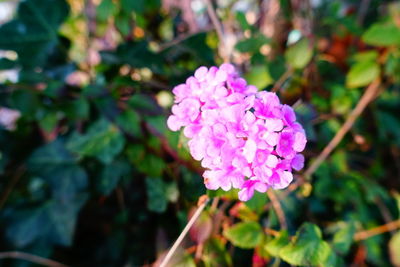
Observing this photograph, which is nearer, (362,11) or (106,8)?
(106,8)

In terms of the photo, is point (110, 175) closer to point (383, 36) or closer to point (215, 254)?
point (215, 254)

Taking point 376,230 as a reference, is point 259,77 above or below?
above

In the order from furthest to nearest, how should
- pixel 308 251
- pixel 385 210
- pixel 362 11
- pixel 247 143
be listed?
pixel 362 11 → pixel 385 210 → pixel 308 251 → pixel 247 143

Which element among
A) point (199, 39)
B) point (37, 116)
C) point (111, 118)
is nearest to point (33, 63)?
point (37, 116)

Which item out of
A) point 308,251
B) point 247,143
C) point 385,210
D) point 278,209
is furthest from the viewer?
point 385,210

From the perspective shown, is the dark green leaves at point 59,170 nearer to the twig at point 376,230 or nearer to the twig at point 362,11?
the twig at point 376,230

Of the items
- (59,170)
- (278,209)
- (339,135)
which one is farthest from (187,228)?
(339,135)

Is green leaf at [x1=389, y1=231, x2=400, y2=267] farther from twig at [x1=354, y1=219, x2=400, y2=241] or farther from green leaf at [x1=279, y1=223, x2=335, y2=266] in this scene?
green leaf at [x1=279, y1=223, x2=335, y2=266]
